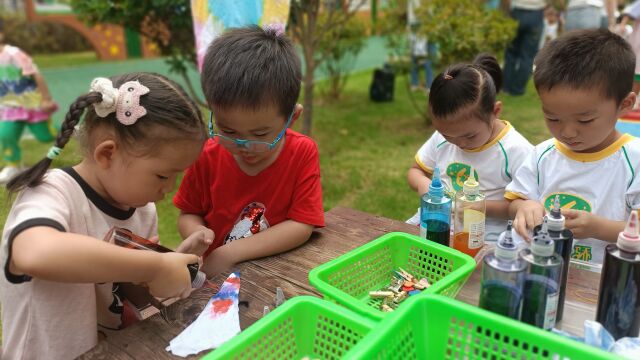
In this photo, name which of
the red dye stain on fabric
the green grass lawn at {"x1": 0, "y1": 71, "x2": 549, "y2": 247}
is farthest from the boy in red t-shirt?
the green grass lawn at {"x1": 0, "y1": 71, "x2": 549, "y2": 247}

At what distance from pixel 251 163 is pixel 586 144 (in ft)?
3.91

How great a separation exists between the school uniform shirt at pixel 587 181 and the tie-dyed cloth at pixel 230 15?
5.55 feet

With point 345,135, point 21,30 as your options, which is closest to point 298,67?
point 345,135

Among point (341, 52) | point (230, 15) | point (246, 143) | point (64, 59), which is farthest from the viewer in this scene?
point (64, 59)

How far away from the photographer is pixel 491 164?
88.6 inches

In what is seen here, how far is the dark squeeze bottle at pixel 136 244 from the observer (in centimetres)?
142

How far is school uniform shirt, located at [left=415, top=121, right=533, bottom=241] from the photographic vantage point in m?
2.22

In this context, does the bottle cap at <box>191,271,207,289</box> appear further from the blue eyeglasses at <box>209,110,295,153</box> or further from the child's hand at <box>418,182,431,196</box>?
the child's hand at <box>418,182,431,196</box>

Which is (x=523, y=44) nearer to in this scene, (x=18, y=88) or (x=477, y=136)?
(x=477, y=136)

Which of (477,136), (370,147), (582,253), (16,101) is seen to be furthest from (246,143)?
(16,101)

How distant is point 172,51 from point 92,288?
4293 millimetres

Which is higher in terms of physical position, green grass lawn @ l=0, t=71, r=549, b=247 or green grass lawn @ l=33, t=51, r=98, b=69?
green grass lawn @ l=33, t=51, r=98, b=69

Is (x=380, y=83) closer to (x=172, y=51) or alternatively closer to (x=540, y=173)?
(x=172, y=51)

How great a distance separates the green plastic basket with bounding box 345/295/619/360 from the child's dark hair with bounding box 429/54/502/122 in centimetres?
120
